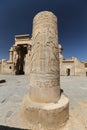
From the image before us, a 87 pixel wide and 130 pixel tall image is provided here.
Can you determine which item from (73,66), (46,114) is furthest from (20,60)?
(46,114)

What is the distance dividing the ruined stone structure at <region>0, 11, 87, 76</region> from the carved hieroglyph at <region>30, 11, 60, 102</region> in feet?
55.9

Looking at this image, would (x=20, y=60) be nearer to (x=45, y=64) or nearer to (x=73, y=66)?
A: (x=73, y=66)

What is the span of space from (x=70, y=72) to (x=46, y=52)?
18.4 m

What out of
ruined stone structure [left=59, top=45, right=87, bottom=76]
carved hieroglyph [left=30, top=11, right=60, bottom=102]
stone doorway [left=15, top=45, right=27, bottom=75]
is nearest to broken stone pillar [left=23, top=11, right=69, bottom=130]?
carved hieroglyph [left=30, top=11, right=60, bottom=102]

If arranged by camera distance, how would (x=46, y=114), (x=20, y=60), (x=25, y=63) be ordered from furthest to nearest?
(x=20, y=60), (x=25, y=63), (x=46, y=114)

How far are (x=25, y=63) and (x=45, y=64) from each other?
18706 mm

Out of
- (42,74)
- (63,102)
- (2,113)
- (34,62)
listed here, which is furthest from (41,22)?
(2,113)

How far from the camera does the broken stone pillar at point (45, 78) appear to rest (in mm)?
3119

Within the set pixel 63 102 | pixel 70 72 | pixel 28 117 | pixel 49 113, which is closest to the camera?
pixel 49 113

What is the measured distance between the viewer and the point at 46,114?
9.92ft

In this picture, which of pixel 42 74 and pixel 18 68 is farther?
pixel 18 68

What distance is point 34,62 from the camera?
359cm

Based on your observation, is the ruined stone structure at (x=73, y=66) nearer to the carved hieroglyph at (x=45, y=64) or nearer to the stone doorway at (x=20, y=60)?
the stone doorway at (x=20, y=60)

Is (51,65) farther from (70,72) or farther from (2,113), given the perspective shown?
(70,72)
